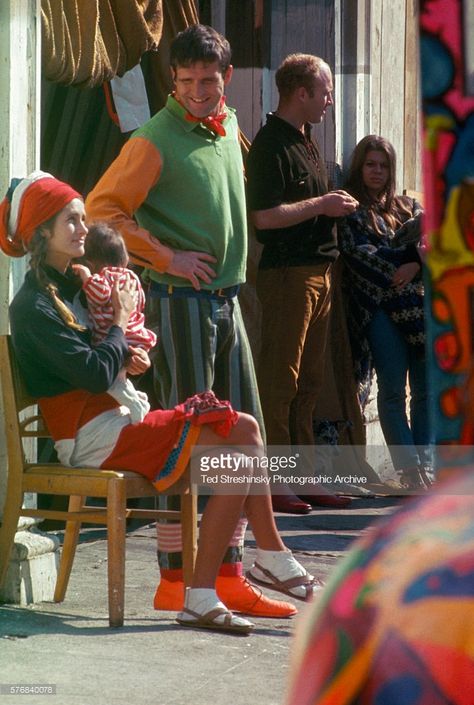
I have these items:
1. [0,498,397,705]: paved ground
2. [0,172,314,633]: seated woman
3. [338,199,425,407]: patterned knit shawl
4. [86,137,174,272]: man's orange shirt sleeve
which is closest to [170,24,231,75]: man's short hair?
[86,137,174,272]: man's orange shirt sleeve

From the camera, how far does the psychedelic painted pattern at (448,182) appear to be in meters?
1.58

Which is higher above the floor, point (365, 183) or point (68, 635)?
point (365, 183)

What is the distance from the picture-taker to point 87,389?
13.2ft

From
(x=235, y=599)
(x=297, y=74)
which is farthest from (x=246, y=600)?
(x=297, y=74)

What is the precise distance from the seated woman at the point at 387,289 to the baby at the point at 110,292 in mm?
2947

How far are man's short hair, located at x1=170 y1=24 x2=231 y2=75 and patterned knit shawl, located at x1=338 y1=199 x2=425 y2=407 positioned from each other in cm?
255

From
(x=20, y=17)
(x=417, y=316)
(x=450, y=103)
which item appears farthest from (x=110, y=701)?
(x=417, y=316)

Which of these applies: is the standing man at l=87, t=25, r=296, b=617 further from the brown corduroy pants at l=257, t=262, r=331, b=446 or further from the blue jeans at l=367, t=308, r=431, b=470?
the blue jeans at l=367, t=308, r=431, b=470

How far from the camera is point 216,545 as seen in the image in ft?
13.3

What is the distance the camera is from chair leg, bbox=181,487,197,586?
14.2ft

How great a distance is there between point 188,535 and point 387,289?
3158mm

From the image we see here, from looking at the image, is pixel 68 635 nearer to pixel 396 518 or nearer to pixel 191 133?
pixel 191 133

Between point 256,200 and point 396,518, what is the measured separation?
18.2 feet

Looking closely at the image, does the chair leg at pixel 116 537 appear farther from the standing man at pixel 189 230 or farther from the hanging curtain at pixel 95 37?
the hanging curtain at pixel 95 37
